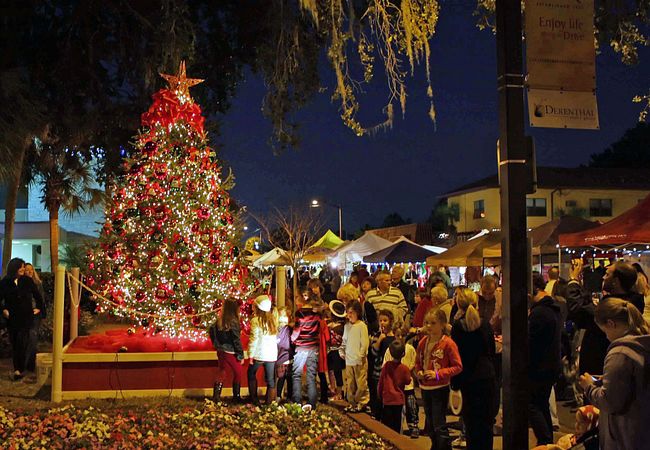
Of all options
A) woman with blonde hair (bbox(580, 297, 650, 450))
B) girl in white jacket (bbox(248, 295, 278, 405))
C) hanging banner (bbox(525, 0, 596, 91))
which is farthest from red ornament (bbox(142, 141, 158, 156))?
woman with blonde hair (bbox(580, 297, 650, 450))

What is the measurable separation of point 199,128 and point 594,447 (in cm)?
934

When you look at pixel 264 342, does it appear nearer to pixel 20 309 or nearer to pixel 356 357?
pixel 356 357

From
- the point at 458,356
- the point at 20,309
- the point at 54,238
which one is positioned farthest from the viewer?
the point at 54,238

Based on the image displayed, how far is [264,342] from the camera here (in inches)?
367

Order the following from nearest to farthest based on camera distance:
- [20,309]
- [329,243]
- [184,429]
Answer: [184,429] → [20,309] → [329,243]

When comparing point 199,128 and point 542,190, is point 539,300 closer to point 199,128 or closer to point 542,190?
point 199,128

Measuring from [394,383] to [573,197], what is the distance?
136 ft

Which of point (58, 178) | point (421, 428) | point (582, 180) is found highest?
point (582, 180)

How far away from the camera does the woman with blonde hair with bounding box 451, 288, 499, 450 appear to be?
6535mm

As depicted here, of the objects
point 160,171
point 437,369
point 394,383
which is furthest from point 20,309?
point 437,369

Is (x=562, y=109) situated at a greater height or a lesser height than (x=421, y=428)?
greater

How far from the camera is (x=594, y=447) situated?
4.34 meters

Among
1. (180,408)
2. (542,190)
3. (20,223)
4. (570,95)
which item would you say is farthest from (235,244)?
(542,190)

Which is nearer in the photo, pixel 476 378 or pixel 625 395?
pixel 625 395
